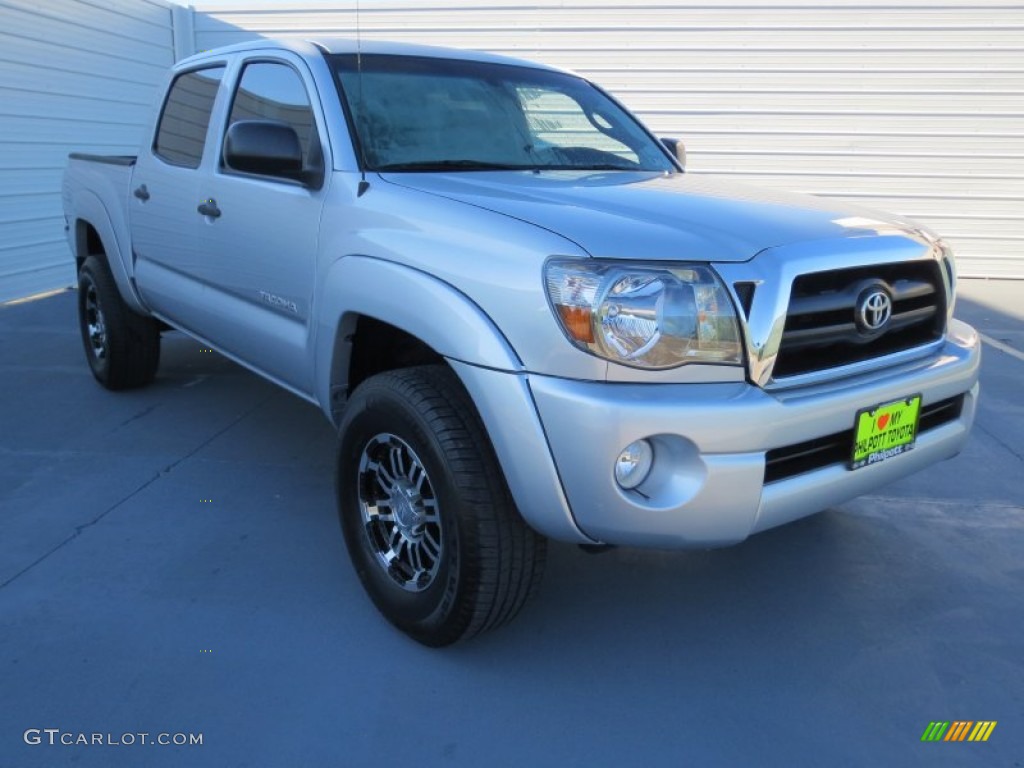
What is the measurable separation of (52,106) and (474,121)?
6.95m

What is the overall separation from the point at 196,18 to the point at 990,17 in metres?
9.07

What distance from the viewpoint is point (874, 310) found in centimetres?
239

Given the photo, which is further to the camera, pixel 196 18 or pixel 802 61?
pixel 196 18

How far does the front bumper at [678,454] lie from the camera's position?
2.05 meters

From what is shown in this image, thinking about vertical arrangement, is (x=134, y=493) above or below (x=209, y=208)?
below

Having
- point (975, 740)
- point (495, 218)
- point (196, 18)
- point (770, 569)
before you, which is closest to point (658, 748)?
point (975, 740)

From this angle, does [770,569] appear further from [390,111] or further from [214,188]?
[214,188]

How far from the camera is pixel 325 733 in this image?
7.38ft

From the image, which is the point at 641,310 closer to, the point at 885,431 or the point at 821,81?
the point at 885,431

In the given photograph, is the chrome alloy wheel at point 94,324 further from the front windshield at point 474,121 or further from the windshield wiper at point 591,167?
the windshield wiper at point 591,167

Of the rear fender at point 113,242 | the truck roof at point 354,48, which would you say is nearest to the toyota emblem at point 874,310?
the truck roof at point 354,48

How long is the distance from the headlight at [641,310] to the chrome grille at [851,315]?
227 millimetres

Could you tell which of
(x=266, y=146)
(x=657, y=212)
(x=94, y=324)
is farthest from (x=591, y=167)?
(x=94, y=324)

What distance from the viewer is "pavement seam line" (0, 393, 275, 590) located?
3.03m
